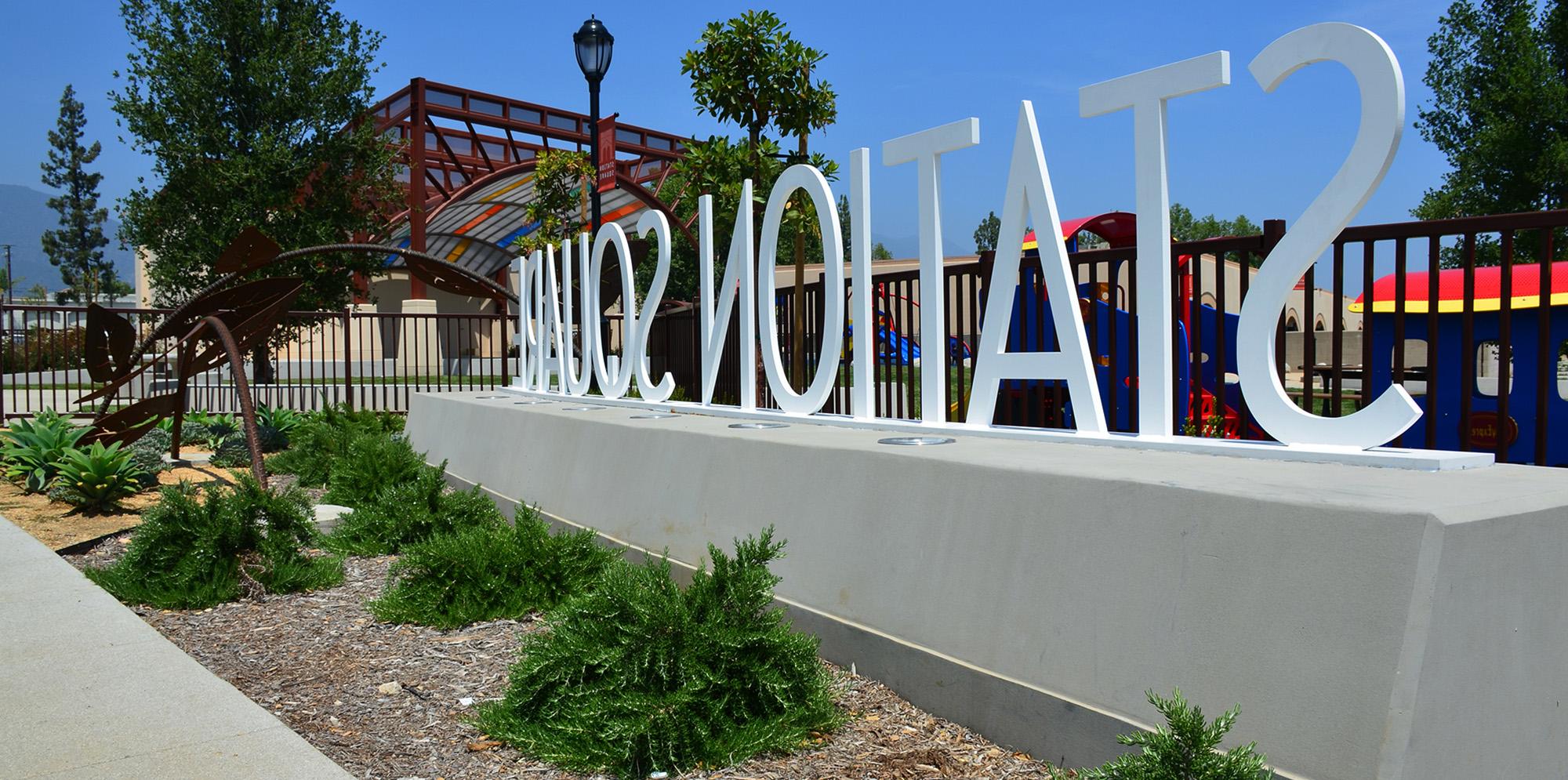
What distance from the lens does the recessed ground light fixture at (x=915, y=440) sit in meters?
5.33

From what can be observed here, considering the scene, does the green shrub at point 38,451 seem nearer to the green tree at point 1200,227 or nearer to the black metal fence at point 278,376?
the black metal fence at point 278,376

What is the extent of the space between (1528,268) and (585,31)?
1023 centimetres

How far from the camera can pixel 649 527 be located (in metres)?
6.71

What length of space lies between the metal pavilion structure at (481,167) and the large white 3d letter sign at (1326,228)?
24.4 metres

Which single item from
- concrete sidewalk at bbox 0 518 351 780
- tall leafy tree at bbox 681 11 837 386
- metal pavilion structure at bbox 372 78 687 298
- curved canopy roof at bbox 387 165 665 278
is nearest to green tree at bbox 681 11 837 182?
tall leafy tree at bbox 681 11 837 386

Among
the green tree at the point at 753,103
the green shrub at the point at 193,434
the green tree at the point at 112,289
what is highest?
the green tree at the point at 112,289

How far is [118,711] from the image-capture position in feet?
13.1

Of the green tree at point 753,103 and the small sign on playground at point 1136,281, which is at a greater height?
the green tree at point 753,103

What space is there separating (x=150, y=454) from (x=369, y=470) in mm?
3332

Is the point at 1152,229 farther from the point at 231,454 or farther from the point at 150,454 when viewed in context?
the point at 231,454

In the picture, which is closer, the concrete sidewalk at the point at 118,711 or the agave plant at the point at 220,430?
the concrete sidewalk at the point at 118,711

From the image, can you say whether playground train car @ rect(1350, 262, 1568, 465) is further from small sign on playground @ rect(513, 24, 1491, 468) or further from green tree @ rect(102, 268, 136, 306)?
green tree @ rect(102, 268, 136, 306)

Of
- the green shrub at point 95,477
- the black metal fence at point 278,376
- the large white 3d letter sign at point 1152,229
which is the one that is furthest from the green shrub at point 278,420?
the large white 3d letter sign at point 1152,229

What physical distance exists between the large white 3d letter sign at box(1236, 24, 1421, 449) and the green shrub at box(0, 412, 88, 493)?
1126 cm
